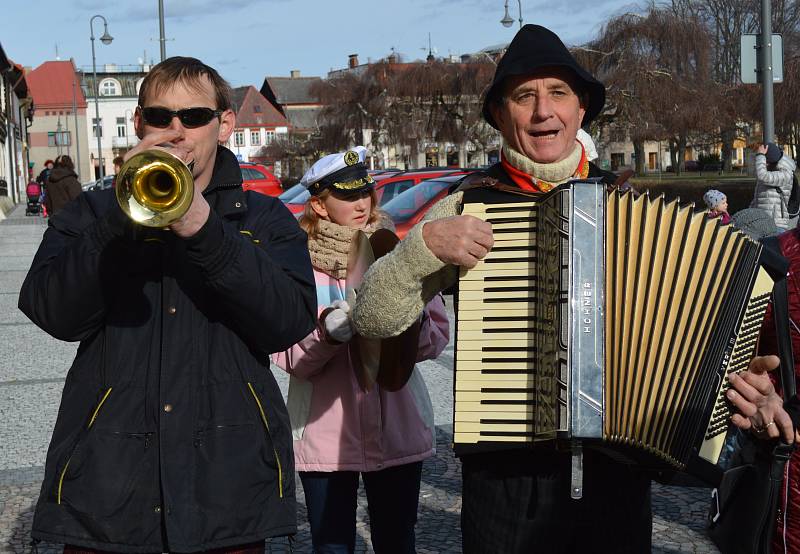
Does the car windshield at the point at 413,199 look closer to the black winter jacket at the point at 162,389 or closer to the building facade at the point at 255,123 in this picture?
the black winter jacket at the point at 162,389

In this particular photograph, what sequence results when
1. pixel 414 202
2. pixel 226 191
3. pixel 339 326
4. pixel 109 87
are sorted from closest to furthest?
pixel 226 191, pixel 339 326, pixel 414 202, pixel 109 87

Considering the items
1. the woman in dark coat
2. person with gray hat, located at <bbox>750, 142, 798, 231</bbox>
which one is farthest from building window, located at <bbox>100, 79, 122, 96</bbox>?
person with gray hat, located at <bbox>750, 142, 798, 231</bbox>

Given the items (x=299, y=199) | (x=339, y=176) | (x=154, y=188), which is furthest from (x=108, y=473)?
(x=299, y=199)

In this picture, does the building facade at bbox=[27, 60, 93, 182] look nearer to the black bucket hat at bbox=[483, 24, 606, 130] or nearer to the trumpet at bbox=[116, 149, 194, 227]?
the black bucket hat at bbox=[483, 24, 606, 130]

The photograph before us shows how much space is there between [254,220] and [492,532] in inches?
41.2

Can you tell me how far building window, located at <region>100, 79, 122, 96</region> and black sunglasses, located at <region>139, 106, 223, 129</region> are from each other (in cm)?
11190

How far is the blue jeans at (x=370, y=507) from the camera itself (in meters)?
3.83

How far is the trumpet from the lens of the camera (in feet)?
7.70

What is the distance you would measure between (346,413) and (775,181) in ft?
38.5

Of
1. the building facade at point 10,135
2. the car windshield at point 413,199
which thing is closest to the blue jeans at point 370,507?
the car windshield at point 413,199

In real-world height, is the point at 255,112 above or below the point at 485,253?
above

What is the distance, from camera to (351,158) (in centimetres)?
438

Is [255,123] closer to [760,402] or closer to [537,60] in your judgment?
[537,60]

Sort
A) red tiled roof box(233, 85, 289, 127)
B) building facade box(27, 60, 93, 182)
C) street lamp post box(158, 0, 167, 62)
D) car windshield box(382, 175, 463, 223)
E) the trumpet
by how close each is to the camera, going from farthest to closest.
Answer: red tiled roof box(233, 85, 289, 127)
building facade box(27, 60, 93, 182)
street lamp post box(158, 0, 167, 62)
car windshield box(382, 175, 463, 223)
the trumpet
